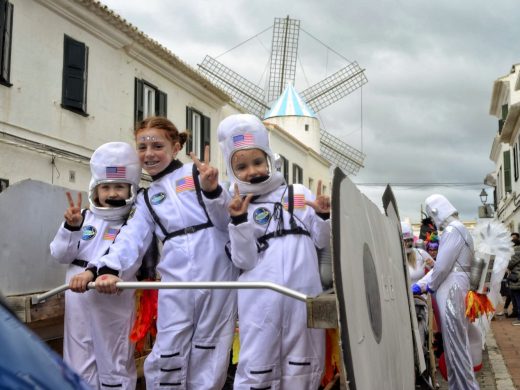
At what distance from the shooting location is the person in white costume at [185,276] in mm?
3146

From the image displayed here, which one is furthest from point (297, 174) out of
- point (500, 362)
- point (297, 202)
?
point (297, 202)

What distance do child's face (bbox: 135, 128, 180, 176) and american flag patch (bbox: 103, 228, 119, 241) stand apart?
396mm

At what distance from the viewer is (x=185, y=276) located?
127 inches

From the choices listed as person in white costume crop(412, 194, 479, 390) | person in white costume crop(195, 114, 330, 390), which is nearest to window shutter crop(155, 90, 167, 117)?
person in white costume crop(412, 194, 479, 390)

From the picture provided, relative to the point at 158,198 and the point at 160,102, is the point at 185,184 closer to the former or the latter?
the point at 158,198

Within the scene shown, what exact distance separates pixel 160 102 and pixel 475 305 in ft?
45.4

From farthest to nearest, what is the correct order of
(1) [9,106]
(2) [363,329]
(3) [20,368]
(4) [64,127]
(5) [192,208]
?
1. (4) [64,127]
2. (1) [9,106]
3. (5) [192,208]
4. (2) [363,329]
5. (3) [20,368]

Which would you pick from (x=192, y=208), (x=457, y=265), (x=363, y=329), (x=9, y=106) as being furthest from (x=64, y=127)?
(x=363, y=329)

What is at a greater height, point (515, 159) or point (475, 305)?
point (515, 159)

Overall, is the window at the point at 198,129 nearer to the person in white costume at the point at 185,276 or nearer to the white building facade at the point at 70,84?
the white building facade at the point at 70,84

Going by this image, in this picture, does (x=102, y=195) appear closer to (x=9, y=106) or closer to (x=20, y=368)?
(x=20, y=368)

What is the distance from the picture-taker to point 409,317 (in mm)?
3977

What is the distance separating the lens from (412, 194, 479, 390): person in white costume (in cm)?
531

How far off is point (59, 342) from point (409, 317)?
221 cm
